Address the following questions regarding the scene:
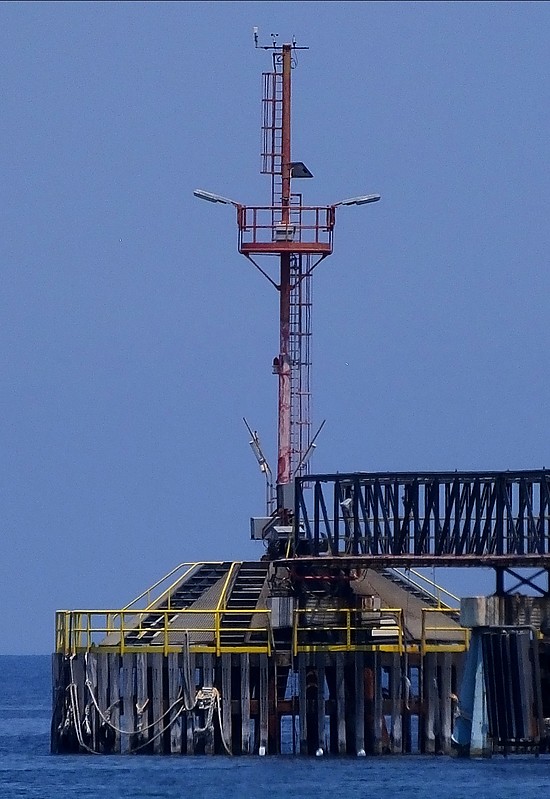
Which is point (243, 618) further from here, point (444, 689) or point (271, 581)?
point (444, 689)

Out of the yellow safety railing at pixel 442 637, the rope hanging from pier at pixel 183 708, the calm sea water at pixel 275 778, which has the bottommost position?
the calm sea water at pixel 275 778

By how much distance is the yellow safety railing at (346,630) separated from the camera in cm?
6894

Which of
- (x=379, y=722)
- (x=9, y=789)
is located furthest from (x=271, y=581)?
(x=9, y=789)

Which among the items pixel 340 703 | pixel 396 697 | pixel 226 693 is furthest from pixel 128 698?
pixel 396 697

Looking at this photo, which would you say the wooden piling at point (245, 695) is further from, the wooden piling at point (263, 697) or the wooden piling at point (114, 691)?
the wooden piling at point (114, 691)

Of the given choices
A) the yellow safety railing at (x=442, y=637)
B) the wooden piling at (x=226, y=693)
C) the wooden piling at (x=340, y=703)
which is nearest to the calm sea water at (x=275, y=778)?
the wooden piling at (x=340, y=703)

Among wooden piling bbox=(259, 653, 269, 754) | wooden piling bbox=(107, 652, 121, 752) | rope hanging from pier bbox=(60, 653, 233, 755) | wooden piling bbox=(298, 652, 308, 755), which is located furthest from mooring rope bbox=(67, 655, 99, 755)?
wooden piling bbox=(298, 652, 308, 755)

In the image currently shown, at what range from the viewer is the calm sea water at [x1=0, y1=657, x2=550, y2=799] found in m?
61.6

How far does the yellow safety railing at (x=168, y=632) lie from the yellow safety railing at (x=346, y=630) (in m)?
0.99

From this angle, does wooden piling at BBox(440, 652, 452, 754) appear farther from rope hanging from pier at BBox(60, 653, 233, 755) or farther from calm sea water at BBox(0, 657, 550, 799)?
rope hanging from pier at BBox(60, 653, 233, 755)

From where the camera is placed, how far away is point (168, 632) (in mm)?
69375

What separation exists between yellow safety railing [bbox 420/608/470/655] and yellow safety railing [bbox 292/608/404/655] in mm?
659

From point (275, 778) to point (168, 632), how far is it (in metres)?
6.68

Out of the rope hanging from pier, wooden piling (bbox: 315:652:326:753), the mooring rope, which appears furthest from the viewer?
the mooring rope
